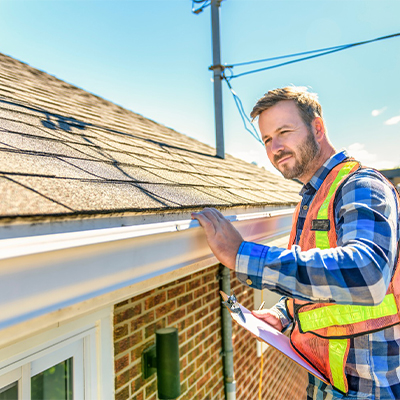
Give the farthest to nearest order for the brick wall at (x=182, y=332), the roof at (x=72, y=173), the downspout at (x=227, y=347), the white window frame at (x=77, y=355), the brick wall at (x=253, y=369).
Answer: the brick wall at (x=253, y=369), the downspout at (x=227, y=347), the brick wall at (x=182, y=332), the white window frame at (x=77, y=355), the roof at (x=72, y=173)

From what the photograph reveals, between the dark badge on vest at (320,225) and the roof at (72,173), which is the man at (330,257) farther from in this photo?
the roof at (72,173)

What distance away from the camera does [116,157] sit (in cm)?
188

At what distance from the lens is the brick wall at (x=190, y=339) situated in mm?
2098

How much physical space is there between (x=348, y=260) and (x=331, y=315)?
17.4 inches

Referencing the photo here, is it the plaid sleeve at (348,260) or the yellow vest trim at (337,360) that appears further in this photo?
the yellow vest trim at (337,360)

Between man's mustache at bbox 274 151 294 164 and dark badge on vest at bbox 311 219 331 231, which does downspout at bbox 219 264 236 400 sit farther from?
dark badge on vest at bbox 311 219 331 231

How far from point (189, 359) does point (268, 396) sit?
237cm

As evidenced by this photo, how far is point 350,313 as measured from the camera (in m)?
1.24

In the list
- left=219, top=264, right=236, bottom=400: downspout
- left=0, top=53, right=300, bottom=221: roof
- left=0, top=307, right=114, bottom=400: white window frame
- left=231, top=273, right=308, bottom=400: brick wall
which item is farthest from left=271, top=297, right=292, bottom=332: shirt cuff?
left=231, top=273, right=308, bottom=400: brick wall

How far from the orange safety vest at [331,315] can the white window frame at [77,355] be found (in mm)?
1186

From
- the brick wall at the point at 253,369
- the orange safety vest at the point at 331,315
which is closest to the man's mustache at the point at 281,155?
the orange safety vest at the point at 331,315

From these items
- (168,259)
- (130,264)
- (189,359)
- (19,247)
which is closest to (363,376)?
(168,259)

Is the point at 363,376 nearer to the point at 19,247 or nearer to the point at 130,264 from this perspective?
the point at 130,264

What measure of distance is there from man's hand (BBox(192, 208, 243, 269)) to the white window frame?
1010mm
